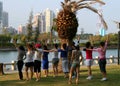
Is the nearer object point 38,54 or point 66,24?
point 38,54

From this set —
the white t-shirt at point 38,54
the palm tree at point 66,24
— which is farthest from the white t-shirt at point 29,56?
the palm tree at point 66,24

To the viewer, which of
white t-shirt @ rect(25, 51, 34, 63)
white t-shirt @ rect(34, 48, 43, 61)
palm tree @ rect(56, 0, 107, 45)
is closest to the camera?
white t-shirt @ rect(25, 51, 34, 63)

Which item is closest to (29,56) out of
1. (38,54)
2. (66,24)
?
(38,54)

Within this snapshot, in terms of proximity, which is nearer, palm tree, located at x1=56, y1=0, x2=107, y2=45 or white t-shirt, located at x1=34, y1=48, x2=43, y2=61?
white t-shirt, located at x1=34, y1=48, x2=43, y2=61

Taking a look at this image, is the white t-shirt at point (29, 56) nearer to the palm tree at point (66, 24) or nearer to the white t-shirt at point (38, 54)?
the white t-shirt at point (38, 54)

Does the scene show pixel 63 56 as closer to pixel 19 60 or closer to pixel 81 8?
pixel 19 60

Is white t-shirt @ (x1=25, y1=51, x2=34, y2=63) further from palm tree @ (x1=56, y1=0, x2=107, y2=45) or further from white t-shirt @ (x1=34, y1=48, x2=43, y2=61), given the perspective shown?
palm tree @ (x1=56, y1=0, x2=107, y2=45)

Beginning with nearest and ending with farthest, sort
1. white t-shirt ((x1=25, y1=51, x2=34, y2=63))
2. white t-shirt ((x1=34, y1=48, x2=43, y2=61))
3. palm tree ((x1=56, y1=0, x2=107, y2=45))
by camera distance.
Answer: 1. white t-shirt ((x1=25, y1=51, x2=34, y2=63))
2. white t-shirt ((x1=34, y1=48, x2=43, y2=61))
3. palm tree ((x1=56, y1=0, x2=107, y2=45))

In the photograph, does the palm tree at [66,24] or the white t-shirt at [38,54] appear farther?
the palm tree at [66,24]

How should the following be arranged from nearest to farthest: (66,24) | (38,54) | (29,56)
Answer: (29,56)
(38,54)
(66,24)

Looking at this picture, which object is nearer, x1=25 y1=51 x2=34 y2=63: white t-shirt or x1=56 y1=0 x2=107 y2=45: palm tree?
x1=25 y1=51 x2=34 y2=63: white t-shirt

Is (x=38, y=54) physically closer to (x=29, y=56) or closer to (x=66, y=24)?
(x=29, y=56)

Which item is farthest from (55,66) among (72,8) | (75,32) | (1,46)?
(1,46)

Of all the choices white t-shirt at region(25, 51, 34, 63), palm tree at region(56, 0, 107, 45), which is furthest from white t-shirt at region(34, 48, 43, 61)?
palm tree at region(56, 0, 107, 45)
